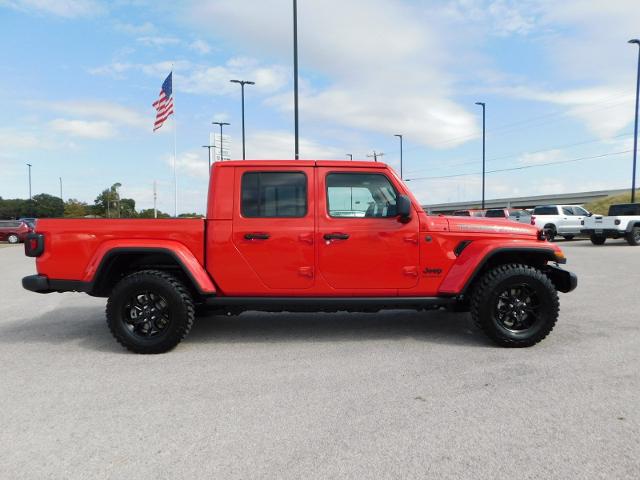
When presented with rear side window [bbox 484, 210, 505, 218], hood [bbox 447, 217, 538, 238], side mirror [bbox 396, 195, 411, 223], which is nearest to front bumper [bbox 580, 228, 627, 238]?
rear side window [bbox 484, 210, 505, 218]

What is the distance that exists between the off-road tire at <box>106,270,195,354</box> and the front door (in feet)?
4.64

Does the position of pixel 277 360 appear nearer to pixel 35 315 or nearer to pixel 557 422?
pixel 557 422

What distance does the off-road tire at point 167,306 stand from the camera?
4320 millimetres

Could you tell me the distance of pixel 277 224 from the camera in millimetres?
4457

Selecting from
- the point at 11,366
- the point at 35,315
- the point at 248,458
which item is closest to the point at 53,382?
the point at 11,366

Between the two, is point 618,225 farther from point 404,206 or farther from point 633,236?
point 404,206

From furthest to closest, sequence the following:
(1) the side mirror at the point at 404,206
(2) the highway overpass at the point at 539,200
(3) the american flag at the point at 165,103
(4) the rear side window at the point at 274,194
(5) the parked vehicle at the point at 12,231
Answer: (2) the highway overpass at the point at 539,200 < (5) the parked vehicle at the point at 12,231 < (3) the american flag at the point at 165,103 < (4) the rear side window at the point at 274,194 < (1) the side mirror at the point at 404,206

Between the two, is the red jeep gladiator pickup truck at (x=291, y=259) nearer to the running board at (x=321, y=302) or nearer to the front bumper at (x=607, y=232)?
the running board at (x=321, y=302)

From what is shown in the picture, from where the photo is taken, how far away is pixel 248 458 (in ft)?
8.12

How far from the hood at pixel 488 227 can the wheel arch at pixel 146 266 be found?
8.31 ft

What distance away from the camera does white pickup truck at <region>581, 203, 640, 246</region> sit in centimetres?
1733

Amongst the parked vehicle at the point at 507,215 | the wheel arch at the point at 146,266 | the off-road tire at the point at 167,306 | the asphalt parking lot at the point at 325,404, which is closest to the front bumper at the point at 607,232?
the parked vehicle at the point at 507,215

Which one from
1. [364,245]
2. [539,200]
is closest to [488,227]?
[364,245]

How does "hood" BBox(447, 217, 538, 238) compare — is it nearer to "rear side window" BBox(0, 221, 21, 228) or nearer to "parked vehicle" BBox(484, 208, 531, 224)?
"parked vehicle" BBox(484, 208, 531, 224)
